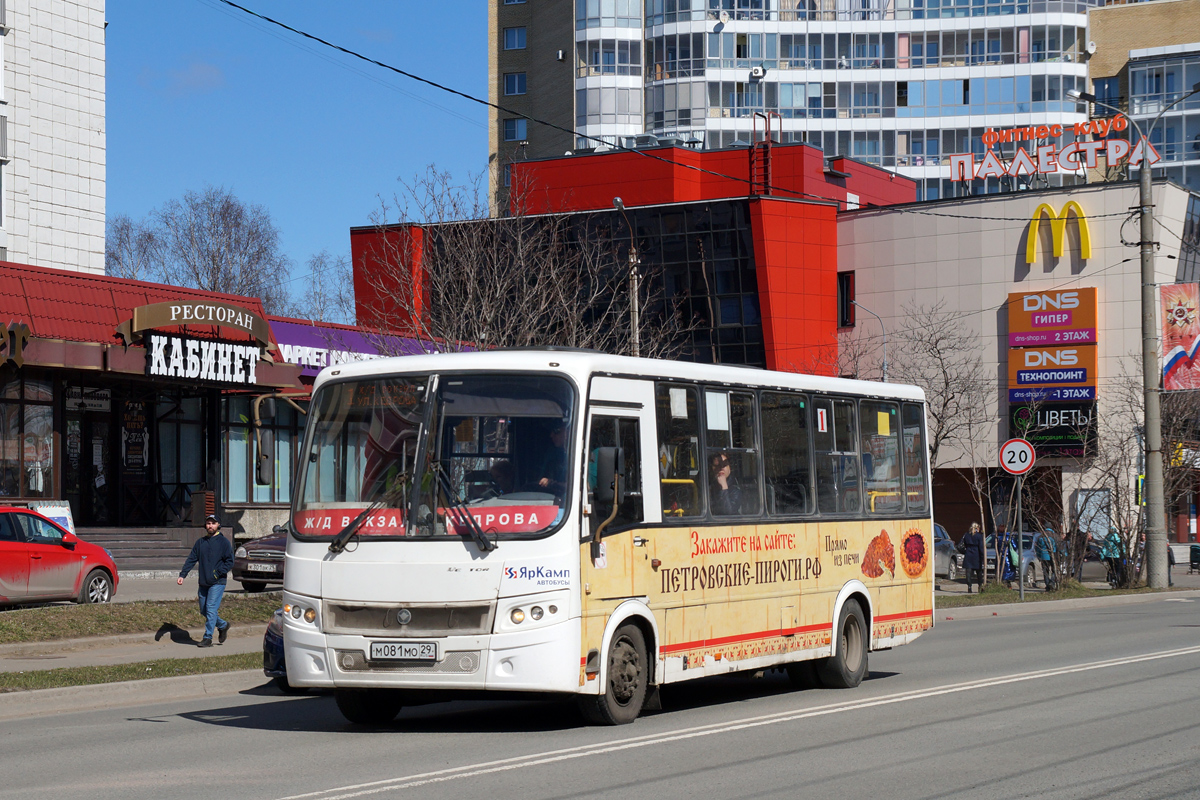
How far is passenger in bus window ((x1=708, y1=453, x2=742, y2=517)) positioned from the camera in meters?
12.3

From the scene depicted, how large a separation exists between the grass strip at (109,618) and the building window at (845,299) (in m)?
39.6

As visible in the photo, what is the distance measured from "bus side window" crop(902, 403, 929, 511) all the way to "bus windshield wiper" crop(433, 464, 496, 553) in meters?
6.52

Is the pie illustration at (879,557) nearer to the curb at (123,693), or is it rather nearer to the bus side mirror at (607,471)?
the bus side mirror at (607,471)

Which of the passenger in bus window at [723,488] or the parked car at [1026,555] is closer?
the passenger in bus window at [723,488]

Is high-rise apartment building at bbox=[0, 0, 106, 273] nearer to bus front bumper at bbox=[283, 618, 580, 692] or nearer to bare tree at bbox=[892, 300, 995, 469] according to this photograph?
bare tree at bbox=[892, 300, 995, 469]

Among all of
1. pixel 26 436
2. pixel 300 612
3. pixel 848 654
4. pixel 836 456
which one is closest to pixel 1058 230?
pixel 26 436

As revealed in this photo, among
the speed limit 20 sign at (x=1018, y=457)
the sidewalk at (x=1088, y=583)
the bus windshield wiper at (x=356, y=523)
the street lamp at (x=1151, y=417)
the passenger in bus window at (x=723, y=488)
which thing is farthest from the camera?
the sidewalk at (x=1088, y=583)

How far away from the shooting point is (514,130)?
94875mm

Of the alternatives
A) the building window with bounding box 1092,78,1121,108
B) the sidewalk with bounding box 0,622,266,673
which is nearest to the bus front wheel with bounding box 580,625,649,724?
the sidewalk with bounding box 0,622,266,673

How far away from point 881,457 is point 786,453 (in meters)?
2.10

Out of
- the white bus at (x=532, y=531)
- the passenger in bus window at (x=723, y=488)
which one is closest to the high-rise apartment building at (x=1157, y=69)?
the passenger in bus window at (x=723, y=488)

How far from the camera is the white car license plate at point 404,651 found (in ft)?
34.0

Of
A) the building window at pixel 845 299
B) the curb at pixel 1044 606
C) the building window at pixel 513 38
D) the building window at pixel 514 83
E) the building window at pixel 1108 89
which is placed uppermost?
the building window at pixel 513 38

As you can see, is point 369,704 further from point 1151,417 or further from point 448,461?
point 1151,417
